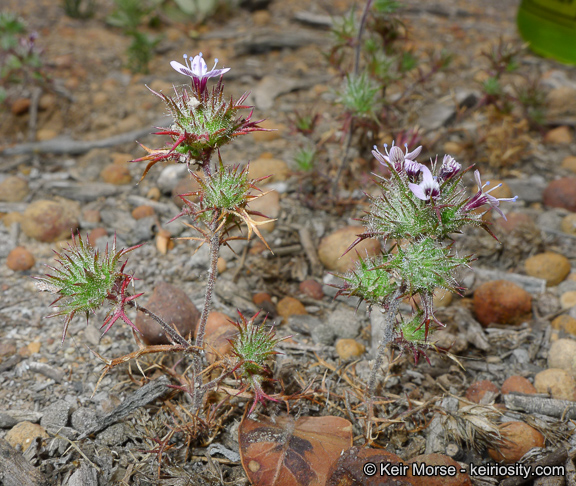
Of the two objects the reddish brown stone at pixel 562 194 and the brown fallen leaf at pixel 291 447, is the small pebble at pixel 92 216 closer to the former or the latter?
the brown fallen leaf at pixel 291 447

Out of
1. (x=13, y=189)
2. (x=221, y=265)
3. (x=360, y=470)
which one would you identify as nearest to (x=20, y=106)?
(x=13, y=189)

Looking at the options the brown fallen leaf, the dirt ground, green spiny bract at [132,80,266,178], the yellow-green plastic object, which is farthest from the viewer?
the yellow-green plastic object

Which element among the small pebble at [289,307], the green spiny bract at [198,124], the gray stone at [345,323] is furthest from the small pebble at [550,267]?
the green spiny bract at [198,124]

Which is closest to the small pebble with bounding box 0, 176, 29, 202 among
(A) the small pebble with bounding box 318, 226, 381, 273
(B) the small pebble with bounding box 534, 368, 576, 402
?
(A) the small pebble with bounding box 318, 226, 381, 273

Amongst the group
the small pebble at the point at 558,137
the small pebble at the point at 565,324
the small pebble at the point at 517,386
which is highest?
the small pebble at the point at 558,137

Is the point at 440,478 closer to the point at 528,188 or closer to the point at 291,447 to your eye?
the point at 291,447

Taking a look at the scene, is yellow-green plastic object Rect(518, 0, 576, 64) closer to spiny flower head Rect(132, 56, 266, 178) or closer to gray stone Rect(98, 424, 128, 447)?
spiny flower head Rect(132, 56, 266, 178)

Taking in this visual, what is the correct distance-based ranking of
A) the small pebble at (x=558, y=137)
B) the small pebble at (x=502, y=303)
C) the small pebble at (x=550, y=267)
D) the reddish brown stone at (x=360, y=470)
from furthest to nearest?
the small pebble at (x=558, y=137) < the small pebble at (x=550, y=267) < the small pebble at (x=502, y=303) < the reddish brown stone at (x=360, y=470)

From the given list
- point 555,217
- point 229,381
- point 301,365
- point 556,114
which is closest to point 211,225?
point 229,381
